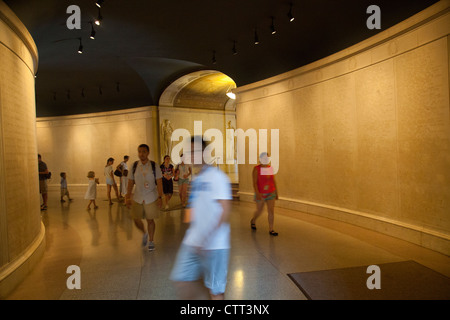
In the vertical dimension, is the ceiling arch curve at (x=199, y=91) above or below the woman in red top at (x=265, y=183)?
above

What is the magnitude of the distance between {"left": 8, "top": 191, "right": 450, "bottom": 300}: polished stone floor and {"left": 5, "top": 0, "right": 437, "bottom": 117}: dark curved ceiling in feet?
→ 13.3

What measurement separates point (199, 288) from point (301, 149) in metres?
5.80

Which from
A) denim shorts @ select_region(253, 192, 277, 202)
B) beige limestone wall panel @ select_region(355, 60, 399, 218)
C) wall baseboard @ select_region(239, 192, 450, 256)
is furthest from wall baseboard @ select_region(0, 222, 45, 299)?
beige limestone wall panel @ select_region(355, 60, 399, 218)

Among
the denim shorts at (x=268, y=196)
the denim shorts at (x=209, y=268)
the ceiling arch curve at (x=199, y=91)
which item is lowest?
the denim shorts at (x=209, y=268)

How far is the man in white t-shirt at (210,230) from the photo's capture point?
2.61 m

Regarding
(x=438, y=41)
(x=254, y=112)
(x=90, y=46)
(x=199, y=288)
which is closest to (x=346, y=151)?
(x=438, y=41)

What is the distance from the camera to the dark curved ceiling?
6.53 metres

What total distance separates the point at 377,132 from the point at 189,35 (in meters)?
6.14

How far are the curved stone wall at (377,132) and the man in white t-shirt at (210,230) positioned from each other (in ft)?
13.6

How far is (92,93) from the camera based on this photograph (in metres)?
15.4

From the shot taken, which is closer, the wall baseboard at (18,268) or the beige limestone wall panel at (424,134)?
the wall baseboard at (18,268)

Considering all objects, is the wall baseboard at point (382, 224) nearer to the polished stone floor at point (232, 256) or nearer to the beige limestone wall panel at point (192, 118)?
the polished stone floor at point (232, 256)

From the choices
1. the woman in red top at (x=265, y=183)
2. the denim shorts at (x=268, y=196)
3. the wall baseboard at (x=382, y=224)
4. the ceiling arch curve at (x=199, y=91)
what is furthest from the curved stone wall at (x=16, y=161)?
the ceiling arch curve at (x=199, y=91)

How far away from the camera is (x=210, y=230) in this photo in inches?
103
